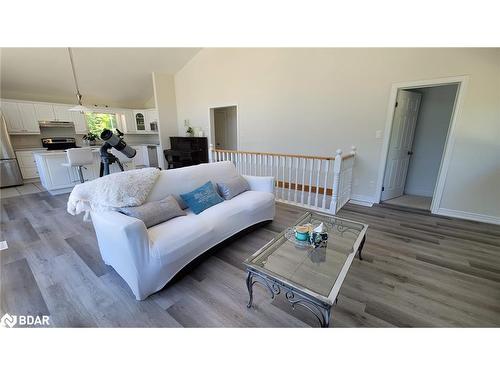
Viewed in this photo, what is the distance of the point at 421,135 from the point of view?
409 centimetres

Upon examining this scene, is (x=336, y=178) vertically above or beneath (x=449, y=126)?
beneath

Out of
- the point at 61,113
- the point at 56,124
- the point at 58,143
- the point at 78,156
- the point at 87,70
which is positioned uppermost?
the point at 87,70

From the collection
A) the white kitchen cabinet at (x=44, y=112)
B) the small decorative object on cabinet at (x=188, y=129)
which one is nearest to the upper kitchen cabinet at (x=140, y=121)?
the small decorative object on cabinet at (x=188, y=129)

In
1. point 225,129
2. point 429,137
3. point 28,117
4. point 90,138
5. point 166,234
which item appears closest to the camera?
point 166,234

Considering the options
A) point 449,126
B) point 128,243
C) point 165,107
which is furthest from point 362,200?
point 165,107

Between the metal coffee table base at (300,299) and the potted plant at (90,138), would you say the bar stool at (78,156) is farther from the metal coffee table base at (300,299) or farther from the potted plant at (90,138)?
the metal coffee table base at (300,299)

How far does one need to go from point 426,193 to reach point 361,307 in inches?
152

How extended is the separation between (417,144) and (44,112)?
346 inches

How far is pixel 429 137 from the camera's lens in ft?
13.2

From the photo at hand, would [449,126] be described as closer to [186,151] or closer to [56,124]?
[186,151]

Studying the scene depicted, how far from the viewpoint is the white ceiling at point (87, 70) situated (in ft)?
14.5

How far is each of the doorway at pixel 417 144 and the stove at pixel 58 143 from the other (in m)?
7.82
